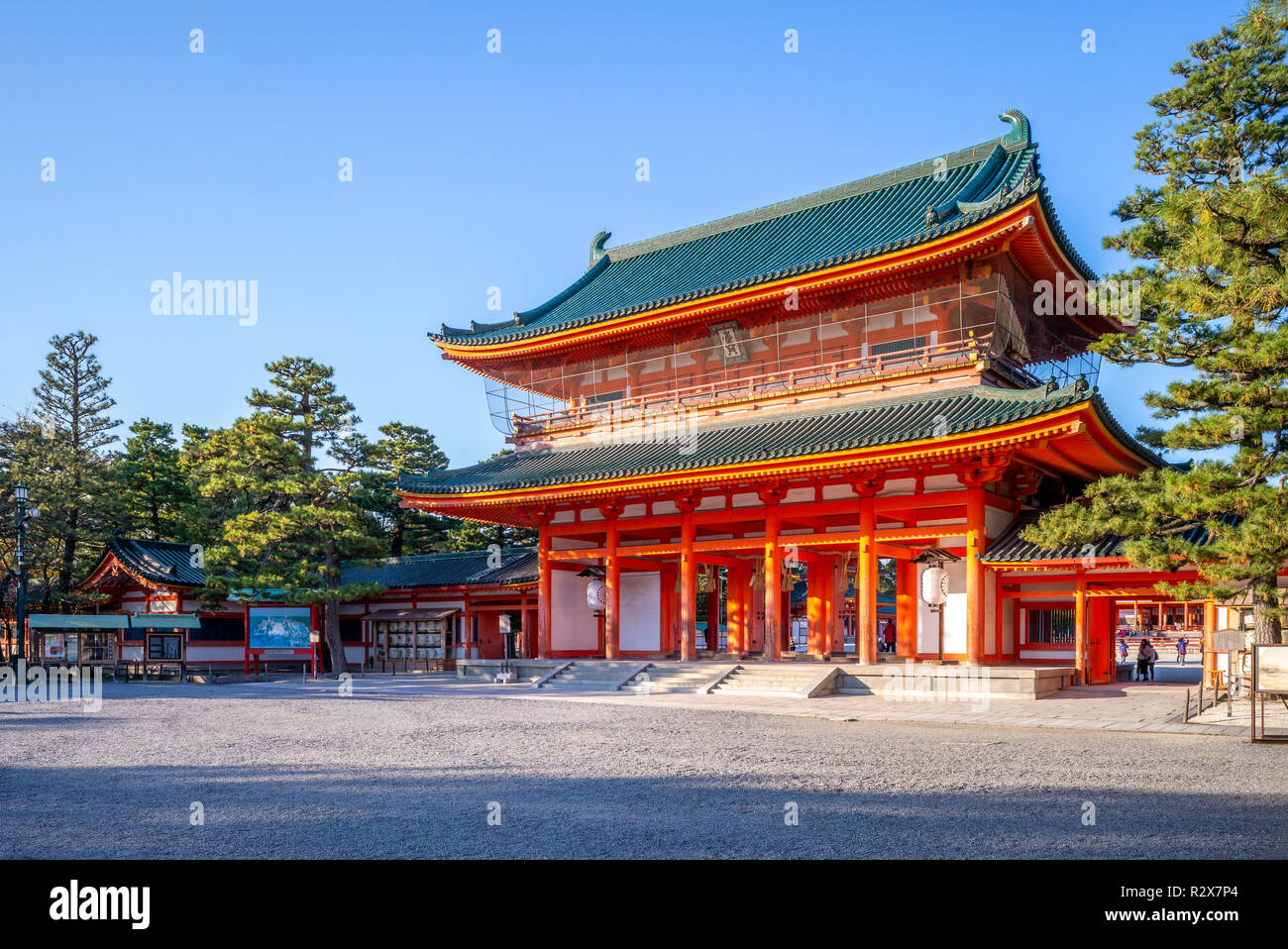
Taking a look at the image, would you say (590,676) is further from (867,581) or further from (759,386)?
(759,386)

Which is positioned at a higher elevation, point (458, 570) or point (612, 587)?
point (612, 587)

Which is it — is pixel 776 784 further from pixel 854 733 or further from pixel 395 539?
pixel 395 539

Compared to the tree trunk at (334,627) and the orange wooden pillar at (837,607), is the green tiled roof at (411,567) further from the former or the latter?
the orange wooden pillar at (837,607)

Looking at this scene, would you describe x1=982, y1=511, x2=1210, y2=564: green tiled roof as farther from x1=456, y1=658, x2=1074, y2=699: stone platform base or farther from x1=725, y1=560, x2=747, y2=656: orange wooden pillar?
x1=725, y1=560, x2=747, y2=656: orange wooden pillar

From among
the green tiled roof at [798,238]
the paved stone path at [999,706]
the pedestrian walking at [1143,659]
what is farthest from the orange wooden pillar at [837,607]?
the green tiled roof at [798,238]

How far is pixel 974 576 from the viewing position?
20.7 meters

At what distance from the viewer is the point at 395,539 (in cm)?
4534

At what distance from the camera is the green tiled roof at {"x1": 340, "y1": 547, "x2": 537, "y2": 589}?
34656 millimetres

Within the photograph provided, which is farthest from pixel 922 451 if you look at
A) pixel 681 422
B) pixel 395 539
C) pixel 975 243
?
pixel 395 539

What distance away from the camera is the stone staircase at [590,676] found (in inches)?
980

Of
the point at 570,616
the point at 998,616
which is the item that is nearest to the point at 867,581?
the point at 998,616

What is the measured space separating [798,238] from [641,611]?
12310 millimetres

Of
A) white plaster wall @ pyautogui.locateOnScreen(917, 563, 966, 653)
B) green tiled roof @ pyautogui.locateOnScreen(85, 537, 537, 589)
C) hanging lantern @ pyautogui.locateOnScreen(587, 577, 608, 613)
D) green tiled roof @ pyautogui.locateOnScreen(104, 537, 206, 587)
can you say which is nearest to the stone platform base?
white plaster wall @ pyautogui.locateOnScreen(917, 563, 966, 653)

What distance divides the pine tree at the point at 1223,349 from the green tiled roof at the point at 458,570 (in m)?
20.5
